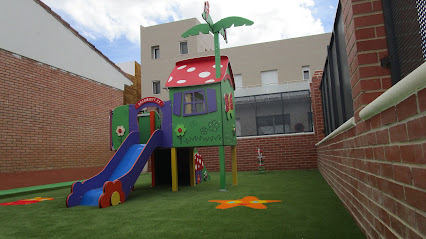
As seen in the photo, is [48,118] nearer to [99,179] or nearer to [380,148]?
[99,179]

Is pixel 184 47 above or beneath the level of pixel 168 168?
above

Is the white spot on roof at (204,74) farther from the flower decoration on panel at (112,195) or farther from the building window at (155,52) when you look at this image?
the building window at (155,52)

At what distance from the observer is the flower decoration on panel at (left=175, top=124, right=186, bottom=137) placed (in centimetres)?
626

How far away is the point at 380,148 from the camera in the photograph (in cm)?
169

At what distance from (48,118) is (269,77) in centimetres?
1343

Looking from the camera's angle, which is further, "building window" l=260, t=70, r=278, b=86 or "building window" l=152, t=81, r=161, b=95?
"building window" l=152, t=81, r=161, b=95

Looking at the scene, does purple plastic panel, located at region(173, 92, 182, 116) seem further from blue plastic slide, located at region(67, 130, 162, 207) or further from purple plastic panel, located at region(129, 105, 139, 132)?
purple plastic panel, located at region(129, 105, 139, 132)

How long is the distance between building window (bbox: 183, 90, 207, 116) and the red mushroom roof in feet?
0.73

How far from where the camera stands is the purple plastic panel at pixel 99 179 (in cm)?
468

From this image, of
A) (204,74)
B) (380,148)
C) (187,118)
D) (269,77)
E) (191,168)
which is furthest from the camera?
(269,77)

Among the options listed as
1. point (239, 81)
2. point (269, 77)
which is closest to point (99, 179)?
point (239, 81)

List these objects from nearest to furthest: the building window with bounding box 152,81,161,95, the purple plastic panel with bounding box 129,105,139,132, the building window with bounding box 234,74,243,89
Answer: the purple plastic panel with bounding box 129,105,139,132
the building window with bounding box 234,74,243,89
the building window with bounding box 152,81,161,95

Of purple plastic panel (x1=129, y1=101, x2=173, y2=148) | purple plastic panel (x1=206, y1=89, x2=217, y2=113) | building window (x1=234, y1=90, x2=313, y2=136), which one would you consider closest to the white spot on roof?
purple plastic panel (x1=206, y1=89, x2=217, y2=113)

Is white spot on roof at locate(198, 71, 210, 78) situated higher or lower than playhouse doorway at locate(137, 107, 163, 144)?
higher
